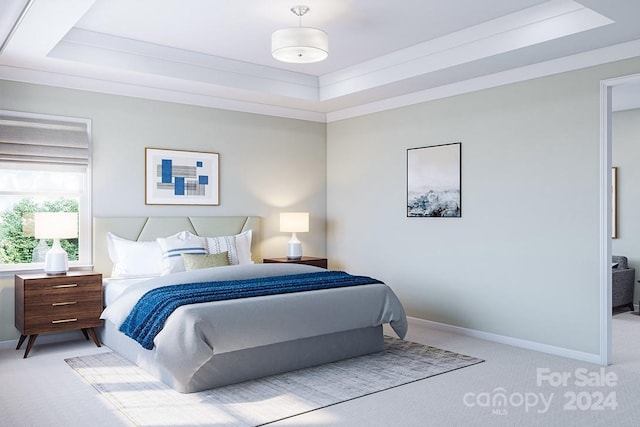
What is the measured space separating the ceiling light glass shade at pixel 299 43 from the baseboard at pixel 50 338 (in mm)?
3175

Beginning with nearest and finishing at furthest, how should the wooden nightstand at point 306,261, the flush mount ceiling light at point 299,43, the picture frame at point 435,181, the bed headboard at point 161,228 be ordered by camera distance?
the flush mount ceiling light at point 299,43 < the bed headboard at point 161,228 < the picture frame at point 435,181 < the wooden nightstand at point 306,261

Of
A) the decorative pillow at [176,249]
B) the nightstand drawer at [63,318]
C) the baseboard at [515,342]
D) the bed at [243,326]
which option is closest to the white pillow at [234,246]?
the decorative pillow at [176,249]

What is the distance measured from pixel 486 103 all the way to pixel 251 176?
106 inches

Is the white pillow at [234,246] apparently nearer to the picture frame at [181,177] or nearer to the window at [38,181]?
the picture frame at [181,177]

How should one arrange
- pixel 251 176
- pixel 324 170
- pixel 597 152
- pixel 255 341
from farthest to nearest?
1. pixel 324 170
2. pixel 251 176
3. pixel 597 152
4. pixel 255 341

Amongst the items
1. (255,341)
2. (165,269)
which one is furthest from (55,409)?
(165,269)

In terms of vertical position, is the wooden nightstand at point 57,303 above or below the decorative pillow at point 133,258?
below

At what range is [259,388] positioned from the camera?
366 cm

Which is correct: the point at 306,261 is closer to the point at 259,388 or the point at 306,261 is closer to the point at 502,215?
the point at 502,215

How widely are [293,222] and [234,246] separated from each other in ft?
2.67

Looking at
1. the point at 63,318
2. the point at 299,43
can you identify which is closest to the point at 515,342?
the point at 299,43

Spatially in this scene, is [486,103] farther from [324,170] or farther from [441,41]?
[324,170]

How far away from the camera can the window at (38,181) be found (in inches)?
188

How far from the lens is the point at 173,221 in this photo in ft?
18.5
